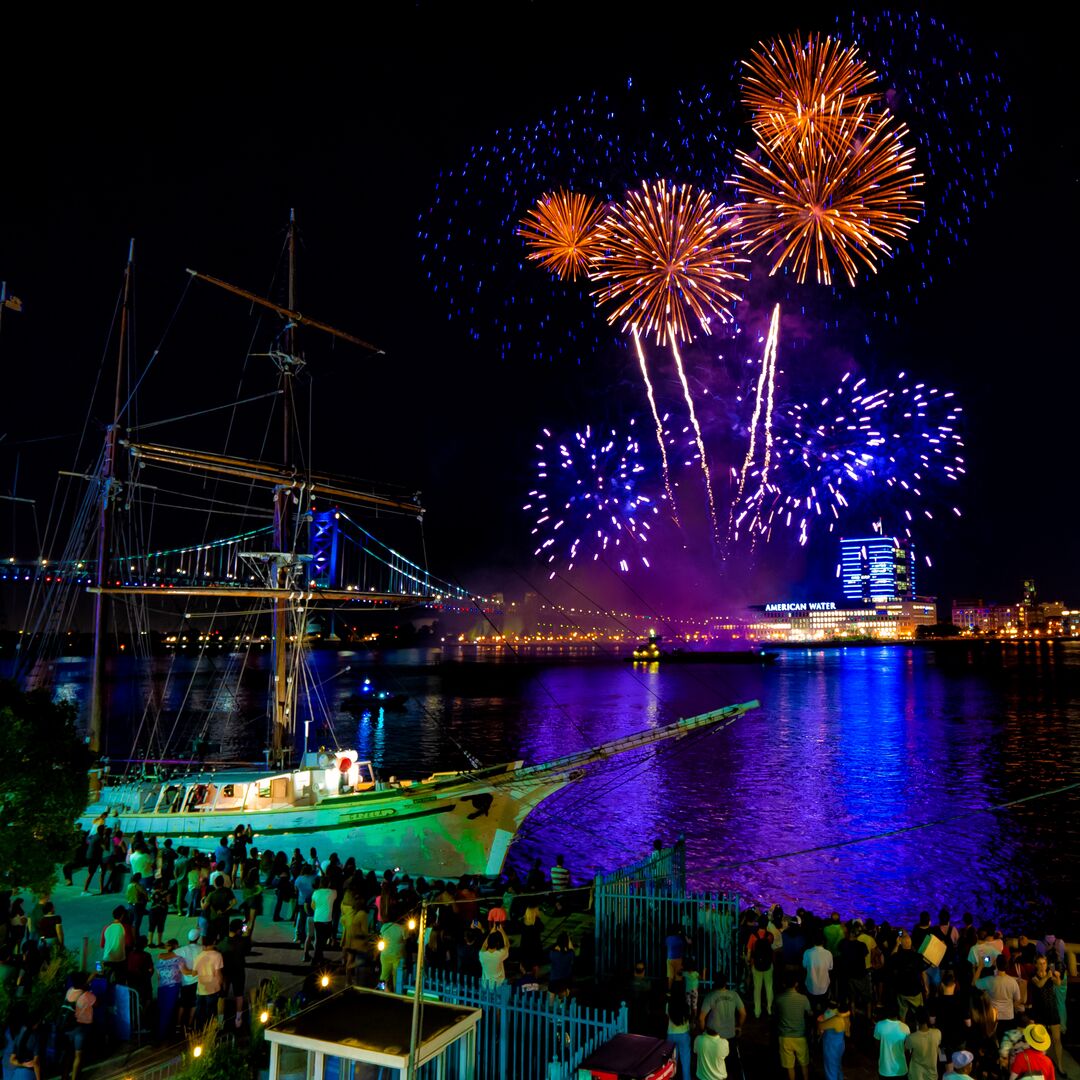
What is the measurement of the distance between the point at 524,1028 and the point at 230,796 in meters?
15.4

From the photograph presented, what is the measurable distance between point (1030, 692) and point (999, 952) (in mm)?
91655

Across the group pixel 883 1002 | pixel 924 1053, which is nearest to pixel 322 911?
pixel 883 1002

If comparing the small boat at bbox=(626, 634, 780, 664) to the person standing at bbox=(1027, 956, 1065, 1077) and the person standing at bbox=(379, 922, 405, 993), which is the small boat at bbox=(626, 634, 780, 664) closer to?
the person standing at bbox=(1027, 956, 1065, 1077)

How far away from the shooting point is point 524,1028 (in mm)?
8945

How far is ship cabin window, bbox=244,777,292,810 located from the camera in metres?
22.0

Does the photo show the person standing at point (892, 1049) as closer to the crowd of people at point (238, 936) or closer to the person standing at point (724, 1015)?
the person standing at point (724, 1015)

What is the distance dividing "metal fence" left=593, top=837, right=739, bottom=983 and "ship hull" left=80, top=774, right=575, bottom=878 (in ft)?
32.1

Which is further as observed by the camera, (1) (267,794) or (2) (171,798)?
(2) (171,798)

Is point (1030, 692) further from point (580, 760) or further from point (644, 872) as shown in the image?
point (644, 872)

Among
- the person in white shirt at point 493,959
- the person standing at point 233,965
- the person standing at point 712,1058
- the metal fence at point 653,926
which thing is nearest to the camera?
the person standing at point 712,1058

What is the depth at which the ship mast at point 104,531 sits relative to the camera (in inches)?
1347

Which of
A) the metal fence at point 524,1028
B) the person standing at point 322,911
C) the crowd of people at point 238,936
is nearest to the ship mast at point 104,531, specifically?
the crowd of people at point 238,936

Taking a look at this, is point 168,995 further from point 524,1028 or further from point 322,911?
point 524,1028

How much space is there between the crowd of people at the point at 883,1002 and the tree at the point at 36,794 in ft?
30.6
